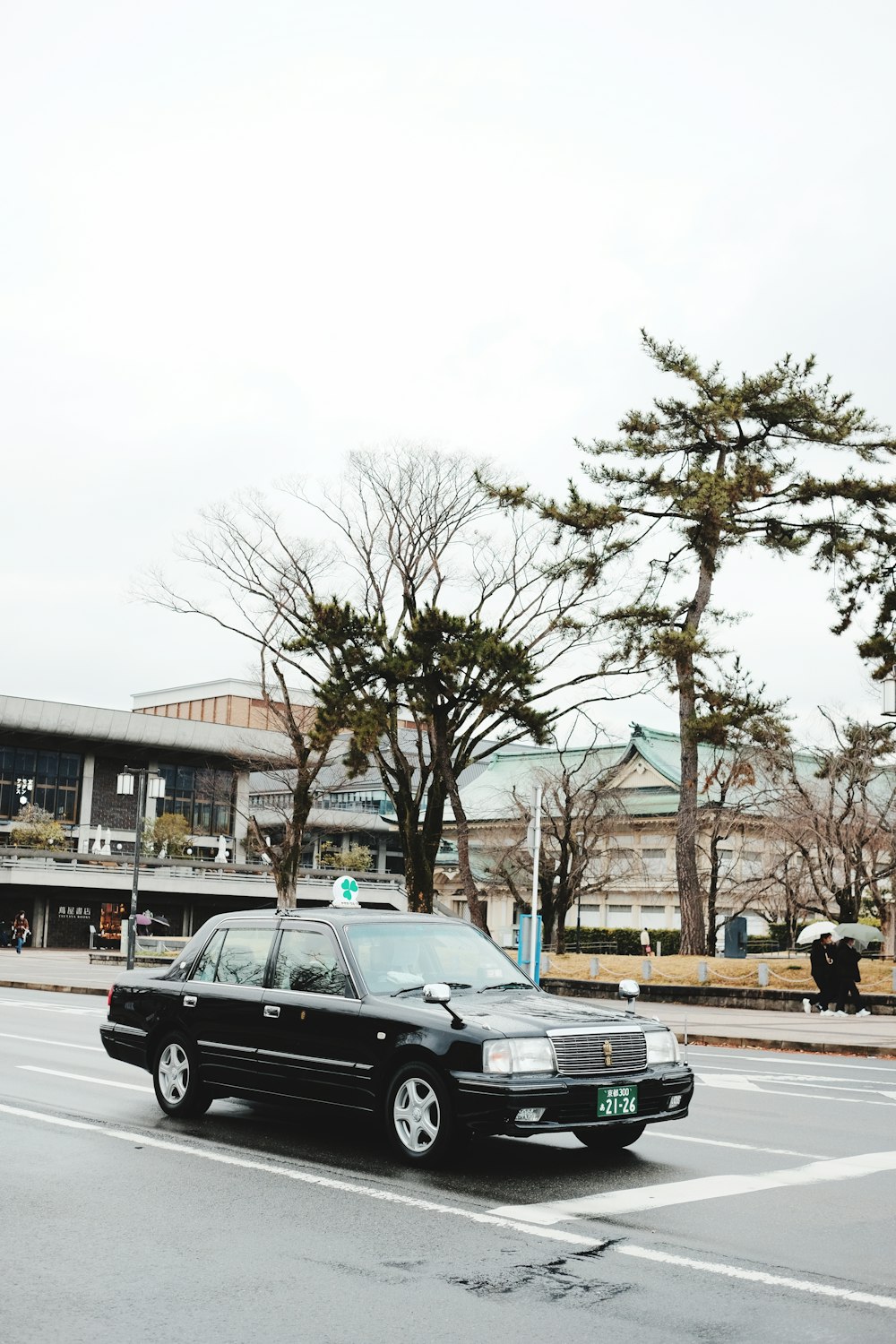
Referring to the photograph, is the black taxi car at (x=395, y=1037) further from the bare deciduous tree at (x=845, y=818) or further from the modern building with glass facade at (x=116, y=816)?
the modern building with glass facade at (x=116, y=816)

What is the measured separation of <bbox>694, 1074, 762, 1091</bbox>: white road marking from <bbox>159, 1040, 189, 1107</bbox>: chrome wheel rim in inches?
233

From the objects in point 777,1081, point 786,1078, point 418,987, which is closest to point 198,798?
point 786,1078

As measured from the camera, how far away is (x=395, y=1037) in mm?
8578

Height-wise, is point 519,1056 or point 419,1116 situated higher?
point 519,1056

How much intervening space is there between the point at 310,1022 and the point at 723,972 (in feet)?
76.7

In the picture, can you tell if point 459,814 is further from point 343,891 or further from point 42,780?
point 42,780

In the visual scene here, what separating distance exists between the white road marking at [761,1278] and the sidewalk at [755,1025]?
13892 millimetres

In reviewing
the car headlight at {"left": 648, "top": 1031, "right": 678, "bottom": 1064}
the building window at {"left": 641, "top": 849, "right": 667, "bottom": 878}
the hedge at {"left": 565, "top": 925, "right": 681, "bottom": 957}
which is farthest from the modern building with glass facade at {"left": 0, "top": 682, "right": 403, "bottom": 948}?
the car headlight at {"left": 648, "top": 1031, "right": 678, "bottom": 1064}

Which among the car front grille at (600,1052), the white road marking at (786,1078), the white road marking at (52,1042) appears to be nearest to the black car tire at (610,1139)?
the car front grille at (600,1052)

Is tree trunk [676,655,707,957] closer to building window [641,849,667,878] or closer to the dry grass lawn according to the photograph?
the dry grass lawn

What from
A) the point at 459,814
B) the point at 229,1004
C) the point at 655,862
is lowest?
the point at 229,1004

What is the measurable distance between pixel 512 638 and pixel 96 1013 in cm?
1680

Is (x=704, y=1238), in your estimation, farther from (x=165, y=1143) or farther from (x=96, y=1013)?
(x=96, y=1013)

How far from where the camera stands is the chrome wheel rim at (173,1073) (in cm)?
1037
